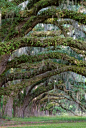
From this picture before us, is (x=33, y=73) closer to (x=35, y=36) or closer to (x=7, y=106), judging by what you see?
(x=35, y=36)

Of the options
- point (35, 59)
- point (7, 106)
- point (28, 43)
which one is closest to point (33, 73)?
point (35, 59)

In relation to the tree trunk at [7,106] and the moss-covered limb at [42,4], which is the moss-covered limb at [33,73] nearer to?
the moss-covered limb at [42,4]

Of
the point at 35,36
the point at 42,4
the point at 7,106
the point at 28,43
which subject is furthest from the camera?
the point at 7,106

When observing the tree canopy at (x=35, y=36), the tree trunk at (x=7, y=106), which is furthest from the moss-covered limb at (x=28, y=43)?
the tree trunk at (x=7, y=106)

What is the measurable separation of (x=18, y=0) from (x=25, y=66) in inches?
191

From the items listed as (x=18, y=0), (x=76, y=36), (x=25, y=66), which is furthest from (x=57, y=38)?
(x=76, y=36)

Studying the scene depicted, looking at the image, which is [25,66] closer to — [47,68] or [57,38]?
[47,68]

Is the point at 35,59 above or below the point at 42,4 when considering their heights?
below

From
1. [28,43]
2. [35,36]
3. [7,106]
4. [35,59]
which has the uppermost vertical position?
[35,36]

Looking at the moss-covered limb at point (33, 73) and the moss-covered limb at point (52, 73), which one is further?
the moss-covered limb at point (33, 73)

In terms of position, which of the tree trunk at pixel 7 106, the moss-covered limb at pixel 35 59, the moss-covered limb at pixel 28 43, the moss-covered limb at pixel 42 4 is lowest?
the tree trunk at pixel 7 106

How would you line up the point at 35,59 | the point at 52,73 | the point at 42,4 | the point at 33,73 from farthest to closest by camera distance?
the point at 52,73 → the point at 33,73 → the point at 35,59 → the point at 42,4

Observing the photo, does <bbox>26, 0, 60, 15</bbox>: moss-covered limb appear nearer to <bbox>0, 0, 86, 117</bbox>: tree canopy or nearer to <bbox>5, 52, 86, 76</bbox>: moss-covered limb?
<bbox>0, 0, 86, 117</bbox>: tree canopy

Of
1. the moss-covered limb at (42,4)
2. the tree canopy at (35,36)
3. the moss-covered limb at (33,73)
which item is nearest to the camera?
the tree canopy at (35,36)
